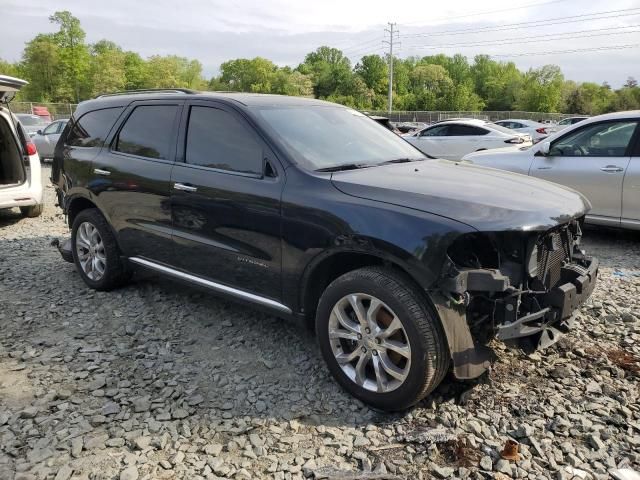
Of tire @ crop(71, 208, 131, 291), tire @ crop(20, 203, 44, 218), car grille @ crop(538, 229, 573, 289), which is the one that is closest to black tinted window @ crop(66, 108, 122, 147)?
tire @ crop(71, 208, 131, 291)

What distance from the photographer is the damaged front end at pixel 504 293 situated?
278cm

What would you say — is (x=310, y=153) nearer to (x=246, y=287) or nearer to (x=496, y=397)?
(x=246, y=287)

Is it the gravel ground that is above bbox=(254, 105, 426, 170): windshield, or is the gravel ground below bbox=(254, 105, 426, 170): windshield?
below

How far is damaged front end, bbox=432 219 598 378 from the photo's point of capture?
2.78m

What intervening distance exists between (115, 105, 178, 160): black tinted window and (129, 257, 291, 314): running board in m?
0.89

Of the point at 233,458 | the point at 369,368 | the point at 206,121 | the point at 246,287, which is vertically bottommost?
the point at 233,458

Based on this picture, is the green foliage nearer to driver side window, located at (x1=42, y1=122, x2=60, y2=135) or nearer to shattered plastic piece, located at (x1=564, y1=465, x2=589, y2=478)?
driver side window, located at (x1=42, y1=122, x2=60, y2=135)

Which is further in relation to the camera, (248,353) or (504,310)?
(248,353)

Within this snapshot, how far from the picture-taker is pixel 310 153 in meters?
3.63

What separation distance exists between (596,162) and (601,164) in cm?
7

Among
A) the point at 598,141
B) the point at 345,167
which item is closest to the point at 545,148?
the point at 598,141

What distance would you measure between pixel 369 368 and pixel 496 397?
80 centimetres

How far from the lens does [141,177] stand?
4.34 meters

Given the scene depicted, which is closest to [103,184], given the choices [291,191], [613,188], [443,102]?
[291,191]
